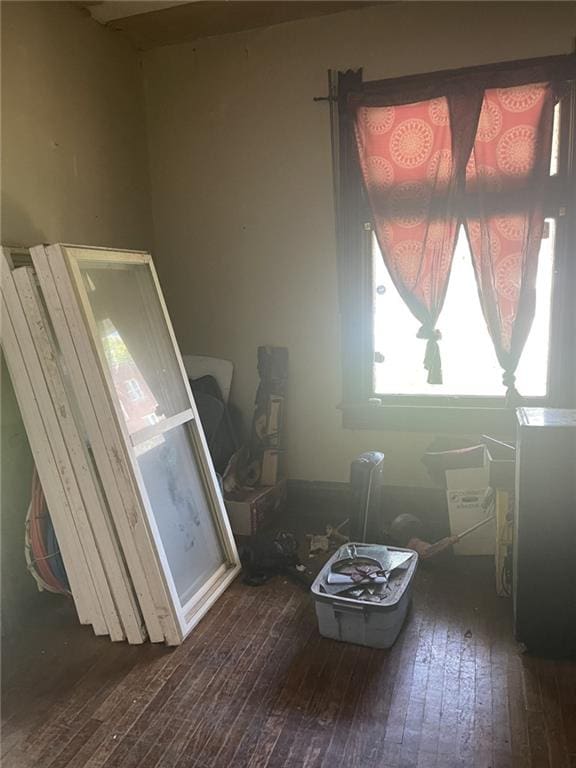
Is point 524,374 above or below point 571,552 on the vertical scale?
above

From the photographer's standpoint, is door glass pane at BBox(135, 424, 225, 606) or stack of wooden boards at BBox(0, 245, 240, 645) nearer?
stack of wooden boards at BBox(0, 245, 240, 645)

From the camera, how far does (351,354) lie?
10.6 ft

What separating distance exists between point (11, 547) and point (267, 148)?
2430 millimetres

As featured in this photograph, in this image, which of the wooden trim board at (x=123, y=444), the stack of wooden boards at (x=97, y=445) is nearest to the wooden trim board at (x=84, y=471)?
the stack of wooden boards at (x=97, y=445)

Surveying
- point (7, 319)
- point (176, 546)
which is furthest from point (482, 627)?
point (7, 319)

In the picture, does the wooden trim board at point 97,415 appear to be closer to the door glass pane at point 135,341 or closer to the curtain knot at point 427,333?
the door glass pane at point 135,341

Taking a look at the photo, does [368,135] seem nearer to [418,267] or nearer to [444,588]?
[418,267]

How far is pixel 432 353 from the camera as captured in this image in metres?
3.03

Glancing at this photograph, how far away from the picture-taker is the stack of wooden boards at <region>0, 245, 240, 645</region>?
2.16 metres

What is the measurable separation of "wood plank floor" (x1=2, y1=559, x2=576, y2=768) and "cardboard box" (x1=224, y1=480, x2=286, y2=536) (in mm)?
647

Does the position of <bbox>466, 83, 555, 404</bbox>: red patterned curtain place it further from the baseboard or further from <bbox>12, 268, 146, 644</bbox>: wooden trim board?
<bbox>12, 268, 146, 644</bbox>: wooden trim board

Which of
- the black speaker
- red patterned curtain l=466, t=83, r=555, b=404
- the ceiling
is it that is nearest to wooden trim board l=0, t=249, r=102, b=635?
the black speaker

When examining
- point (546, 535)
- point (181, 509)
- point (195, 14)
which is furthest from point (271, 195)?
point (546, 535)

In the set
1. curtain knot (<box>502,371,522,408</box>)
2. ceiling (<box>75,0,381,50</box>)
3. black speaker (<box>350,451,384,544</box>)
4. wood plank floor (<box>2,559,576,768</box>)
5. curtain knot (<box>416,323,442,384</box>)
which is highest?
ceiling (<box>75,0,381,50</box>)
